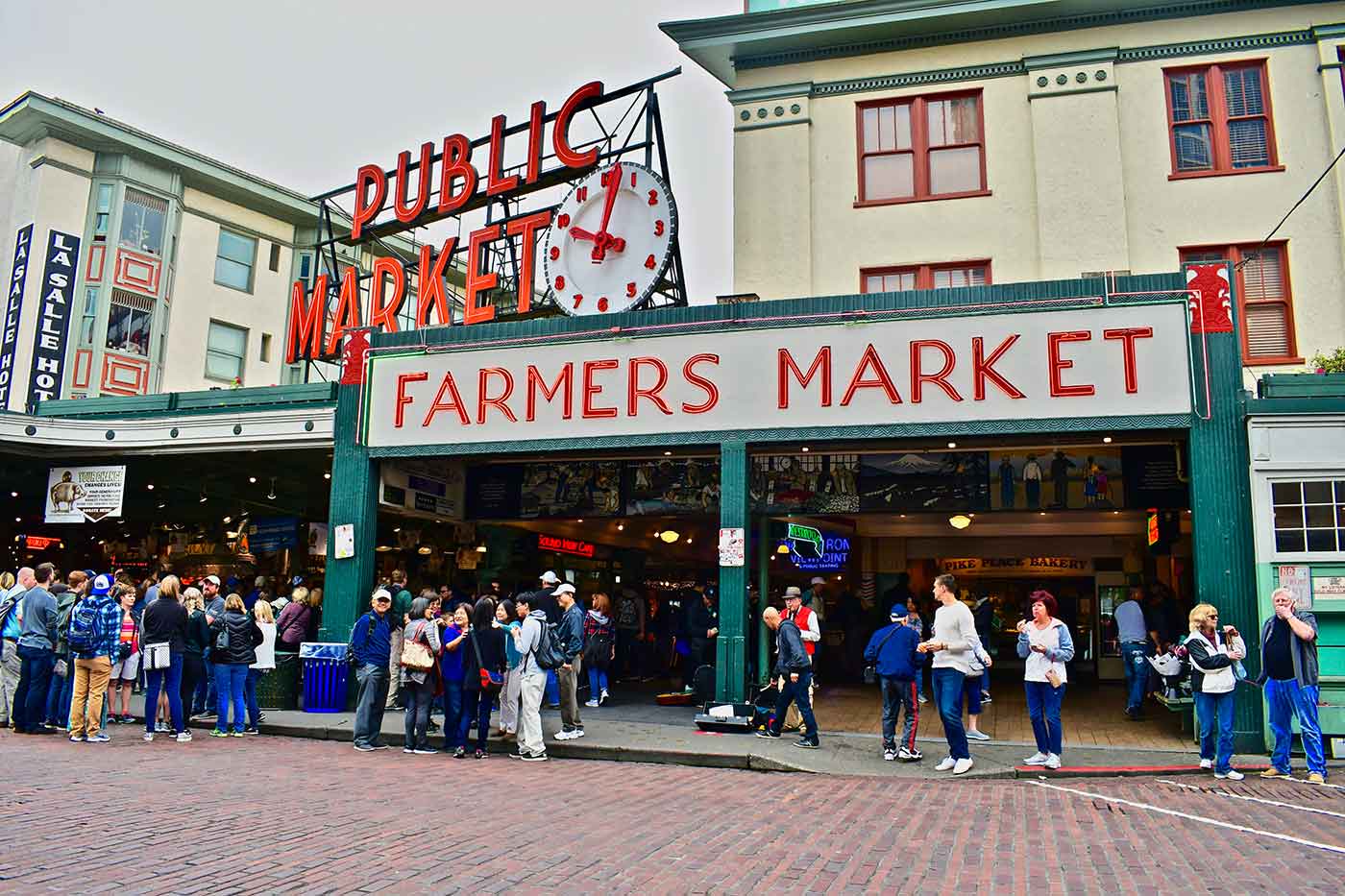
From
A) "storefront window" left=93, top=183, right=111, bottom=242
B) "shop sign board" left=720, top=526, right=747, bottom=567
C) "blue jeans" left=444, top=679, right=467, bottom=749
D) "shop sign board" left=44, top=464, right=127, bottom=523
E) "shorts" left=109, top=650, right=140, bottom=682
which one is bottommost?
"blue jeans" left=444, top=679, right=467, bottom=749

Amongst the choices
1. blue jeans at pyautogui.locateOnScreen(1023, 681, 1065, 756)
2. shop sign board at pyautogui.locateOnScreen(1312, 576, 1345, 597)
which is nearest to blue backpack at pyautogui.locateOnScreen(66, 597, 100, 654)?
blue jeans at pyautogui.locateOnScreen(1023, 681, 1065, 756)

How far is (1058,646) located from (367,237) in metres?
18.1

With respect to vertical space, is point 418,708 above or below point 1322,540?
below

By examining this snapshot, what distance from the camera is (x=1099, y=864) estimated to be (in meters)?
7.18

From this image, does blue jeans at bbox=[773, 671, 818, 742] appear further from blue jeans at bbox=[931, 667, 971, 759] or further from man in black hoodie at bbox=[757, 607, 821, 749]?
blue jeans at bbox=[931, 667, 971, 759]

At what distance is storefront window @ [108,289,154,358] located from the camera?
30.8m

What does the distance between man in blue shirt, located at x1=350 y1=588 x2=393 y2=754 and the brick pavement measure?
1263 mm

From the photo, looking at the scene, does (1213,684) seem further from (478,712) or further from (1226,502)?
(478,712)

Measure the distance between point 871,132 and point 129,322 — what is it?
75.6ft

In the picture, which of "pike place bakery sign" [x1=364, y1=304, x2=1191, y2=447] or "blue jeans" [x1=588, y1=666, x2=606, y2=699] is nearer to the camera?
"pike place bakery sign" [x1=364, y1=304, x2=1191, y2=447]

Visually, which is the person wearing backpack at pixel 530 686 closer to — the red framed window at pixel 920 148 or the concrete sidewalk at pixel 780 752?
the concrete sidewalk at pixel 780 752

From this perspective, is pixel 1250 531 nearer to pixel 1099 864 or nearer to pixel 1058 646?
pixel 1058 646

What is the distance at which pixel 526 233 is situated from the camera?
21.4 meters

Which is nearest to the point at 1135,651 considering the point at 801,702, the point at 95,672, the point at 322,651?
the point at 801,702
